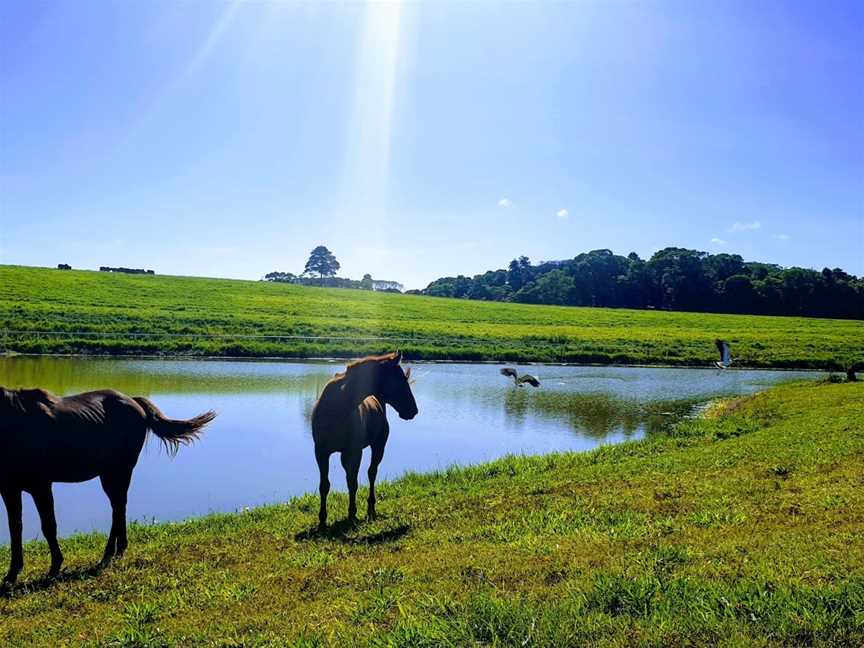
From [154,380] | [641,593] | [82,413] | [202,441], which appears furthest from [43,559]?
[154,380]

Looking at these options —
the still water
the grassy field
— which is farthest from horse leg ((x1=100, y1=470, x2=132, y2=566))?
the grassy field

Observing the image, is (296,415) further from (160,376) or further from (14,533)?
(14,533)

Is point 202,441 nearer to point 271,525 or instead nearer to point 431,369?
point 271,525

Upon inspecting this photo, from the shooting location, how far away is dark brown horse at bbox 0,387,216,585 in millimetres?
7898

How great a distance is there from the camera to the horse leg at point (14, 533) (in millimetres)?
7906

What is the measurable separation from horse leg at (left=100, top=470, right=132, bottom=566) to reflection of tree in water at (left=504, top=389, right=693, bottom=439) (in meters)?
15.5

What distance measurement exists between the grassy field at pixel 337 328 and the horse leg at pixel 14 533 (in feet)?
112

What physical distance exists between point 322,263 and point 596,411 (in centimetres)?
12857

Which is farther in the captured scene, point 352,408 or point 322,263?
point 322,263

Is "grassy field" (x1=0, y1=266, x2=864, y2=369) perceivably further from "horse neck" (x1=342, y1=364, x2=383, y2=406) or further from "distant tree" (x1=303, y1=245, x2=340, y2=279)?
"distant tree" (x1=303, y1=245, x2=340, y2=279)

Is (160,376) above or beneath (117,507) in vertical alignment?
beneath

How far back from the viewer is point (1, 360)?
3428cm

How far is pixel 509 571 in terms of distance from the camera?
6633 mm

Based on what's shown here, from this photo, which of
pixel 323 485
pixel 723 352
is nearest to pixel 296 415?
pixel 323 485
